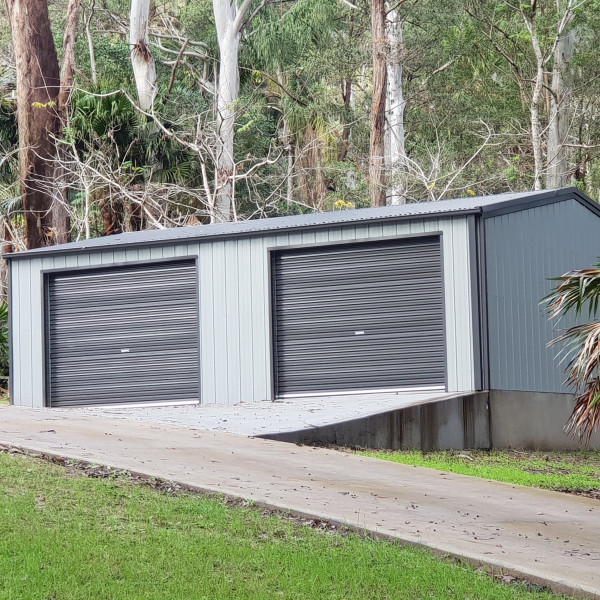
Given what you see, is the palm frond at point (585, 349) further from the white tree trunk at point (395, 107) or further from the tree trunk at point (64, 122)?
the white tree trunk at point (395, 107)

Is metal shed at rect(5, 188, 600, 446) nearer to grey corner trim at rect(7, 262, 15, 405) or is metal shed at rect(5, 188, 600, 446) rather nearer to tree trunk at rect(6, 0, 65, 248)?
grey corner trim at rect(7, 262, 15, 405)

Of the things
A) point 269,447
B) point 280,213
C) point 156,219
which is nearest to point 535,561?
point 269,447

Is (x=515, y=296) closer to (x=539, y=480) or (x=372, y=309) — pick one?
(x=372, y=309)

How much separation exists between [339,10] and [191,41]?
558 centimetres

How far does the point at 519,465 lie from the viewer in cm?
1414

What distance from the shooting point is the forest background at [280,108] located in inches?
1137

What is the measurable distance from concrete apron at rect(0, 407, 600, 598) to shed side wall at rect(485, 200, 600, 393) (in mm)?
5675

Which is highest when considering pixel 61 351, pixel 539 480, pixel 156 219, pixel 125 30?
pixel 125 30

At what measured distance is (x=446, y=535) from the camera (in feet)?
25.7

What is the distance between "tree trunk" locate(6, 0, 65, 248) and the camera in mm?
26672

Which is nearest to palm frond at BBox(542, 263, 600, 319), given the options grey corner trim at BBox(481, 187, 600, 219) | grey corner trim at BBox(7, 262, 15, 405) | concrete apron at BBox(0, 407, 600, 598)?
concrete apron at BBox(0, 407, 600, 598)

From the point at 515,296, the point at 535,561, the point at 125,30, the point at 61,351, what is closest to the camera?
the point at 535,561

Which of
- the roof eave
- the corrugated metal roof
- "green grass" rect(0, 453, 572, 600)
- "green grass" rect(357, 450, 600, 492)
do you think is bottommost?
"green grass" rect(357, 450, 600, 492)

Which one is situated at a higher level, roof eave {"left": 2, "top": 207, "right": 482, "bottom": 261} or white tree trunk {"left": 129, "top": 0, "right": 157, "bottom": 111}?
white tree trunk {"left": 129, "top": 0, "right": 157, "bottom": 111}
